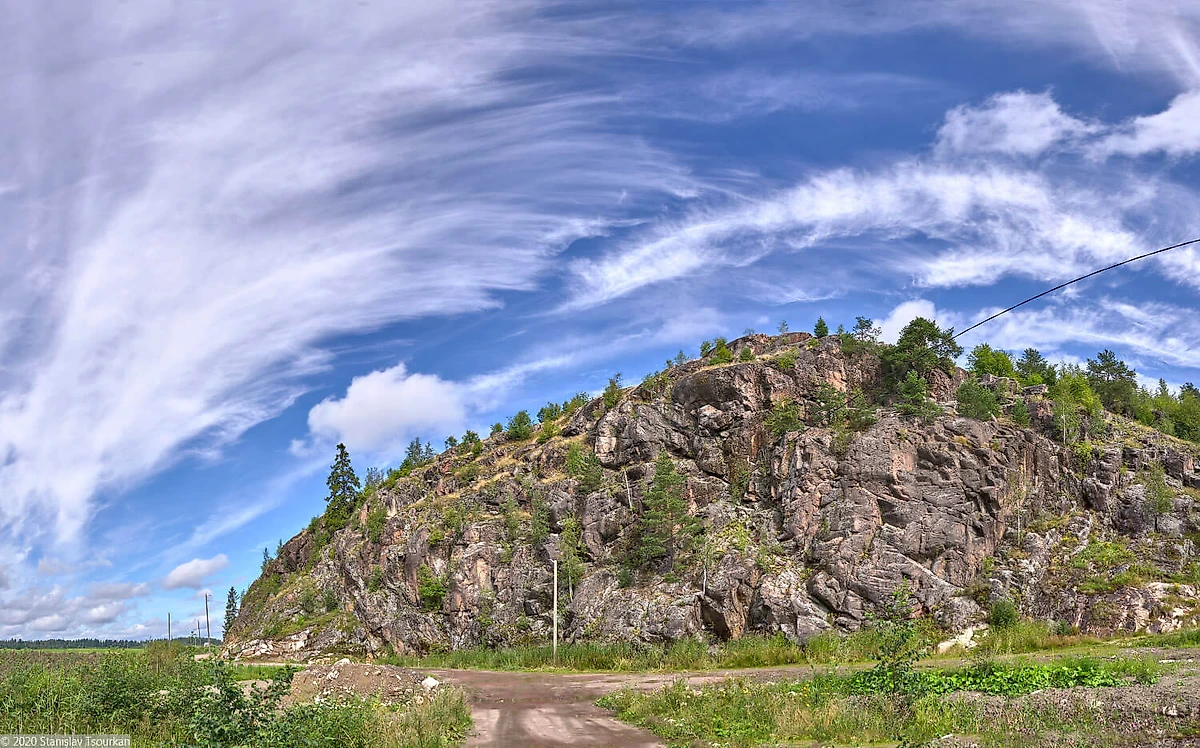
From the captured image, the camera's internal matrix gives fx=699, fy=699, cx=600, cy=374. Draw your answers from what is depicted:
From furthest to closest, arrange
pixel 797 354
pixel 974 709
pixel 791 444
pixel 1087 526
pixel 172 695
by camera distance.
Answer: pixel 797 354
pixel 791 444
pixel 1087 526
pixel 172 695
pixel 974 709

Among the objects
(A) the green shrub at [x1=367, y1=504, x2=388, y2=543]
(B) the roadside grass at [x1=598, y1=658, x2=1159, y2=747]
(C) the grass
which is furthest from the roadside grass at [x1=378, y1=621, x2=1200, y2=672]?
(A) the green shrub at [x1=367, y1=504, x2=388, y2=543]

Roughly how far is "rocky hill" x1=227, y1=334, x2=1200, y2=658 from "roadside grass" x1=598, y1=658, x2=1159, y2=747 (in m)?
21.4

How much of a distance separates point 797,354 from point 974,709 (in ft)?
175

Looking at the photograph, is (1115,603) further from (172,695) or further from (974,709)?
(172,695)

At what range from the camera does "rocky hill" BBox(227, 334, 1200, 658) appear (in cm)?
4259

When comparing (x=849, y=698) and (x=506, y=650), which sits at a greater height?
(x=849, y=698)

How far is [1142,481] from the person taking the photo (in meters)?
49.5

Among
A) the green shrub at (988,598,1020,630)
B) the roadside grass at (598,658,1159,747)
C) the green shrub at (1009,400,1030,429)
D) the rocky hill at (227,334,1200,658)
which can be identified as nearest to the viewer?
the roadside grass at (598,658,1159,747)

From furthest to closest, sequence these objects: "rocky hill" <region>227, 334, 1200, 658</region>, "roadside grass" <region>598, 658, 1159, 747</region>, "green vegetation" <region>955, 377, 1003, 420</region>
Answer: "green vegetation" <region>955, 377, 1003, 420</region>
"rocky hill" <region>227, 334, 1200, 658</region>
"roadside grass" <region>598, 658, 1159, 747</region>

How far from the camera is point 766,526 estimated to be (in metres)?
50.4

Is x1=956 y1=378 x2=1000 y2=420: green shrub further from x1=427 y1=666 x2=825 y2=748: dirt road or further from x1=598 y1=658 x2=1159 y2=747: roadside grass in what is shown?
x1=598 y1=658 x2=1159 y2=747: roadside grass

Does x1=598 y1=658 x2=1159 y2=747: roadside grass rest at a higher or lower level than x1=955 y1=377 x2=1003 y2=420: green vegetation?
lower

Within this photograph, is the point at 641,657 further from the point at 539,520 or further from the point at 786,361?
the point at 786,361

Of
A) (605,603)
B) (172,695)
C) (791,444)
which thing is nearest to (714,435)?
(791,444)
